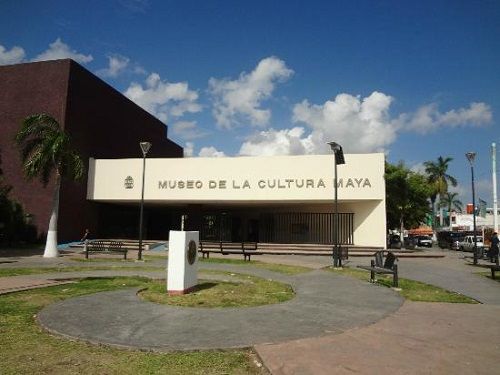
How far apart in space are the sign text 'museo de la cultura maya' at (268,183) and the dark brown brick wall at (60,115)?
5.84 metres

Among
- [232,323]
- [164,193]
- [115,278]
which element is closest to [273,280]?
[115,278]

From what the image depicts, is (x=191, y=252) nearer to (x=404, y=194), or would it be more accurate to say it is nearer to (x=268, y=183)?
(x=268, y=183)

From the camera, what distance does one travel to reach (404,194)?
33375 mm

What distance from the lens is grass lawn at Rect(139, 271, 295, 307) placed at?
8.98m

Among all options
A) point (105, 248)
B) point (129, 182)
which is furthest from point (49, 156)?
point (129, 182)

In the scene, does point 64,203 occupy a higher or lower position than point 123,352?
higher

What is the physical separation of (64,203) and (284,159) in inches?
575

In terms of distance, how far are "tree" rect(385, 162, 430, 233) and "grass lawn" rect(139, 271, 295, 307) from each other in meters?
23.2

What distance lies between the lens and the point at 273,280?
13.0 metres

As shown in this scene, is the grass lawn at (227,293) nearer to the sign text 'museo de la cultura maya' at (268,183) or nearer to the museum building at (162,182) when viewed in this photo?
the sign text 'museo de la cultura maya' at (268,183)

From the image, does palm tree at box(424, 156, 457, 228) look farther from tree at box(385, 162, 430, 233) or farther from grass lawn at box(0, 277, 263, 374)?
grass lawn at box(0, 277, 263, 374)

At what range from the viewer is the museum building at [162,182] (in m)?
27.5

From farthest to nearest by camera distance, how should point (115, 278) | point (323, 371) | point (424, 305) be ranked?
point (115, 278) → point (424, 305) → point (323, 371)

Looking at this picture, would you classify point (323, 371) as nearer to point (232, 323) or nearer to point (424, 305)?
point (232, 323)
